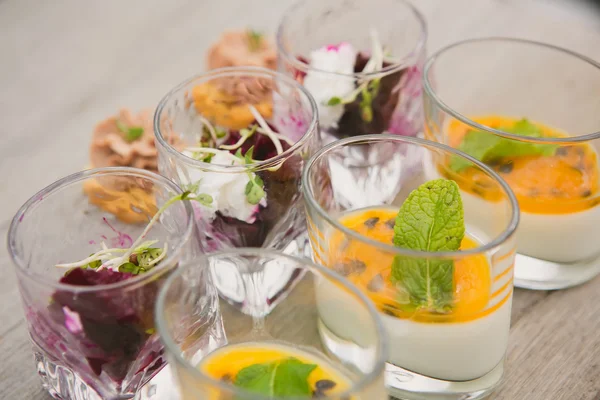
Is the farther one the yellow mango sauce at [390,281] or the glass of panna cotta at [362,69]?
the glass of panna cotta at [362,69]

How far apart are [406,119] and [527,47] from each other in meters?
0.25

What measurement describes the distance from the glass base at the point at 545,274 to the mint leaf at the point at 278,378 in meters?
0.46

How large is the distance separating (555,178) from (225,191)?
1.56 ft

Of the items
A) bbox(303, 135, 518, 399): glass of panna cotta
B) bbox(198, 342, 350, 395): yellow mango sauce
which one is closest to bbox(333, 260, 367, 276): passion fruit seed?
bbox(303, 135, 518, 399): glass of panna cotta

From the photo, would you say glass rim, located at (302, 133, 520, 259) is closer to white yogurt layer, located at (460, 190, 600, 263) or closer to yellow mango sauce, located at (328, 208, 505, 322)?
yellow mango sauce, located at (328, 208, 505, 322)

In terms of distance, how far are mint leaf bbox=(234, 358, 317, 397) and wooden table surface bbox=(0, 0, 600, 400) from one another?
12.8 inches

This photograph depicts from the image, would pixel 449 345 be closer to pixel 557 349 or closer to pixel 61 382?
pixel 557 349

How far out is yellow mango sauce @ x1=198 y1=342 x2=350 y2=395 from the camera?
2.55 feet

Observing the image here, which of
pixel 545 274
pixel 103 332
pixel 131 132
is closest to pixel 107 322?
pixel 103 332

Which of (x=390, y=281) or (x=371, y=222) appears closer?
(x=390, y=281)

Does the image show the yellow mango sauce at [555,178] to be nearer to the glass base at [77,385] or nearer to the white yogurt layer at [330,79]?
the white yogurt layer at [330,79]

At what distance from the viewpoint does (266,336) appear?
2.96ft

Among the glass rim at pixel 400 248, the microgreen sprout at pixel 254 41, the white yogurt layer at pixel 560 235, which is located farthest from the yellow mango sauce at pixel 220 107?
the white yogurt layer at pixel 560 235

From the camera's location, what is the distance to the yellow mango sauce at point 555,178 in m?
1.08
